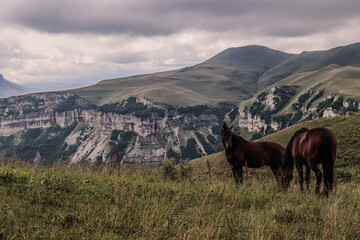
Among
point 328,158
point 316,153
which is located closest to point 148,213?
point 316,153

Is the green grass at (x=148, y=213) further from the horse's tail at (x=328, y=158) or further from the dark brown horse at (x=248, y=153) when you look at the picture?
the dark brown horse at (x=248, y=153)

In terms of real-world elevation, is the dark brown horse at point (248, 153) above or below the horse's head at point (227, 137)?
below

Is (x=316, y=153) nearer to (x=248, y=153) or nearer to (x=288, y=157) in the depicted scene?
(x=288, y=157)

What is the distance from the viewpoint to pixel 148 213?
4684 mm

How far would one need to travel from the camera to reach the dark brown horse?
1129 centimetres

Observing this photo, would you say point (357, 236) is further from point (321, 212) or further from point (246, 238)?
point (246, 238)

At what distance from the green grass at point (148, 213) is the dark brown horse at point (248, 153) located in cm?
369

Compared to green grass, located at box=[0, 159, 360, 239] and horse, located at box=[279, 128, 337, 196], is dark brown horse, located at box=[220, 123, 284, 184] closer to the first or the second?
horse, located at box=[279, 128, 337, 196]

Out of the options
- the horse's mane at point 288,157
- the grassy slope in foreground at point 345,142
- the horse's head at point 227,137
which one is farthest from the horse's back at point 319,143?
the grassy slope in foreground at point 345,142

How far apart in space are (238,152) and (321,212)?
6301 millimetres

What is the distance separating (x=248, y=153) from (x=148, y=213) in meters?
7.97

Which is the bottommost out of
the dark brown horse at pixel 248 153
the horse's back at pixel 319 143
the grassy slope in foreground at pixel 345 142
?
the grassy slope in foreground at pixel 345 142

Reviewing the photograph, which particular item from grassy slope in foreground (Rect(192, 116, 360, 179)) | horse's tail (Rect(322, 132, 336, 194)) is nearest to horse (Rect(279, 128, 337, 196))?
horse's tail (Rect(322, 132, 336, 194))

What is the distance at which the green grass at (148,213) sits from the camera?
Result: 381 centimetres
